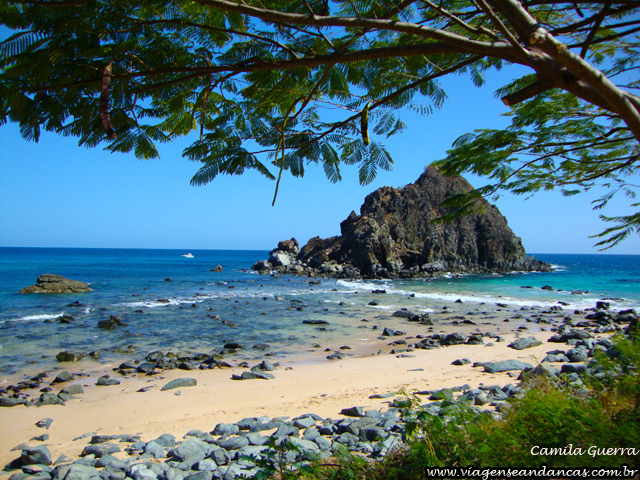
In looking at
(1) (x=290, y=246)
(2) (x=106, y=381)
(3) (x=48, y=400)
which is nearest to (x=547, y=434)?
(3) (x=48, y=400)

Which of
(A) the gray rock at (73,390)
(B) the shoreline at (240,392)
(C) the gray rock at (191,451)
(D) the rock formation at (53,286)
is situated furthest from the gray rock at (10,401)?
(D) the rock formation at (53,286)

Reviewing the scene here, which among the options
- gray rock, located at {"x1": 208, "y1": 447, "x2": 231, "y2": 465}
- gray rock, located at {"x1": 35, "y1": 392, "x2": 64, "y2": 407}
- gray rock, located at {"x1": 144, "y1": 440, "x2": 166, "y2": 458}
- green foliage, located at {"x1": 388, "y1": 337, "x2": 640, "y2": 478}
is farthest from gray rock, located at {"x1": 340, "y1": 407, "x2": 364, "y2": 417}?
gray rock, located at {"x1": 35, "y1": 392, "x2": 64, "y2": 407}

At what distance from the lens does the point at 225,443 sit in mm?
4652

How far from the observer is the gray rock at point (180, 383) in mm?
8254

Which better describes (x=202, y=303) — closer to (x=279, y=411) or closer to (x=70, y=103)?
(x=279, y=411)

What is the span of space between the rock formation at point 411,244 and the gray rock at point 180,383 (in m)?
38.7

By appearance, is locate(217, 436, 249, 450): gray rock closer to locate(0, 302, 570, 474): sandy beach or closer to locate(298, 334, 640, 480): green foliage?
locate(0, 302, 570, 474): sandy beach

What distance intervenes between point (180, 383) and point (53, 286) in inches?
1043

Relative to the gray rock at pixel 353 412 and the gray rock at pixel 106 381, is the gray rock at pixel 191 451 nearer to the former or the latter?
the gray rock at pixel 353 412

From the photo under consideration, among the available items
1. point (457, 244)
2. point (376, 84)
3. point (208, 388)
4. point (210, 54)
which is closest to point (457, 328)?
point (208, 388)

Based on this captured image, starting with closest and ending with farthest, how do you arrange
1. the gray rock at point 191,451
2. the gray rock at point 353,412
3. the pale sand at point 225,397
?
the gray rock at point 191,451, the gray rock at point 353,412, the pale sand at point 225,397

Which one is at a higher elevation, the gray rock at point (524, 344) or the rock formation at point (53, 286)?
the gray rock at point (524, 344)

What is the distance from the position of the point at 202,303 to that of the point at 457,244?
41.3 m

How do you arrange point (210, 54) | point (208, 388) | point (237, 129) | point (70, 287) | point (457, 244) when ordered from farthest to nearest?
point (457, 244), point (70, 287), point (208, 388), point (237, 129), point (210, 54)
